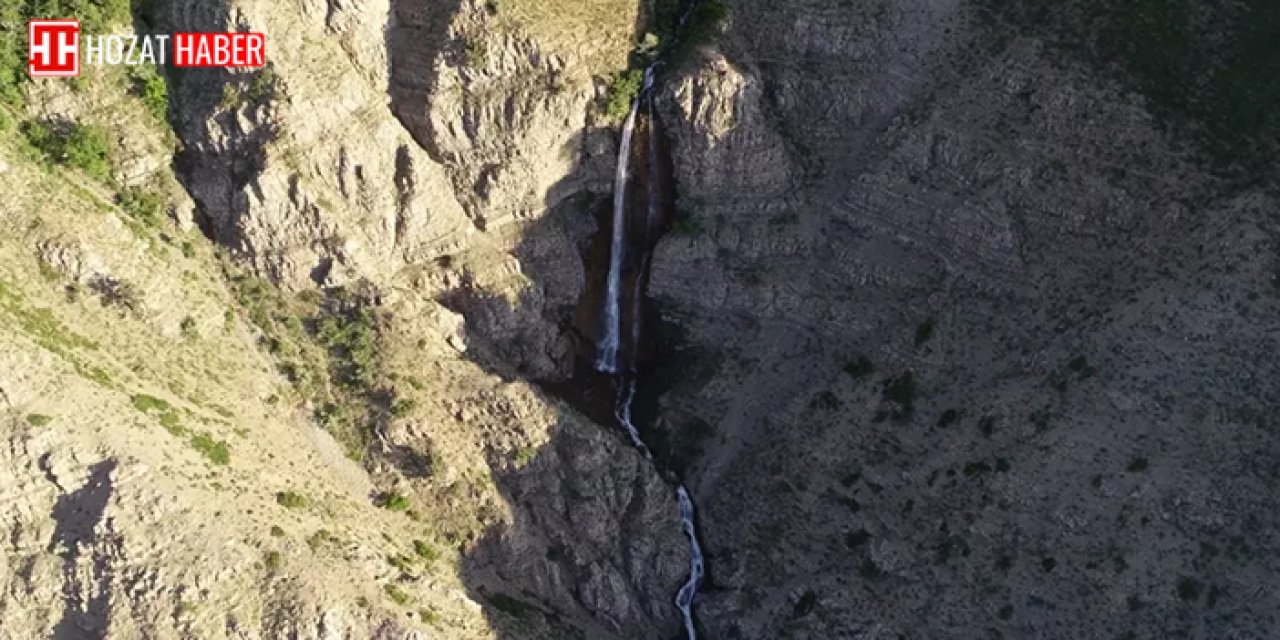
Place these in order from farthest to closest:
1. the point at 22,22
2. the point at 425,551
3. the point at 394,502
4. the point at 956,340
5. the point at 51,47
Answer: the point at 956,340, the point at 394,502, the point at 425,551, the point at 51,47, the point at 22,22

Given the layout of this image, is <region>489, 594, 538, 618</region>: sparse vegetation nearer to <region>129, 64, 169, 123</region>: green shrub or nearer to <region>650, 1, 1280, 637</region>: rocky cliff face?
<region>650, 1, 1280, 637</region>: rocky cliff face

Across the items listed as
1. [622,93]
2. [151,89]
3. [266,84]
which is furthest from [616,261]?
[151,89]

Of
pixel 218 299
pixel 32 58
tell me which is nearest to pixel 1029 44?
pixel 218 299

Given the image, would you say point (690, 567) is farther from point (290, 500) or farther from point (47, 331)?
point (47, 331)

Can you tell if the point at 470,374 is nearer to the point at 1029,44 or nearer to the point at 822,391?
the point at 822,391

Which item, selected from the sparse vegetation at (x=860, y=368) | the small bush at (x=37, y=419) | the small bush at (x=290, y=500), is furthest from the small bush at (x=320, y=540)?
the sparse vegetation at (x=860, y=368)

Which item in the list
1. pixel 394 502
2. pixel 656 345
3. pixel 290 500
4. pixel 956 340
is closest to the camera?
pixel 290 500
